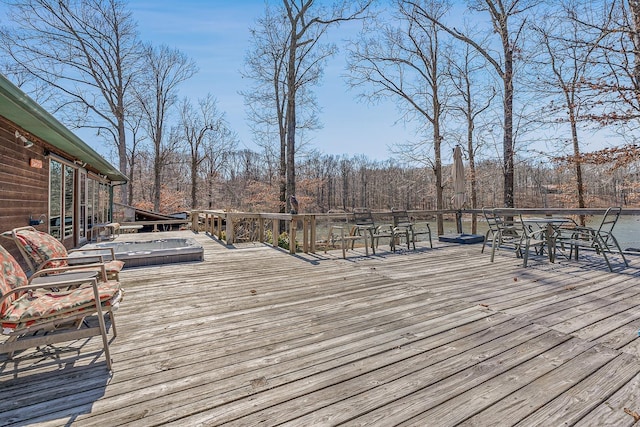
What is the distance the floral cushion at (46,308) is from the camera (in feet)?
5.80

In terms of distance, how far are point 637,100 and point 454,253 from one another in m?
3.59

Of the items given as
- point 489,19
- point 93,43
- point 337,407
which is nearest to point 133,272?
point 337,407

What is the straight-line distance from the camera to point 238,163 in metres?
30.3

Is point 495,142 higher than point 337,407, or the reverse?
point 495,142

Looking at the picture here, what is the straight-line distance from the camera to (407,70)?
42.6ft

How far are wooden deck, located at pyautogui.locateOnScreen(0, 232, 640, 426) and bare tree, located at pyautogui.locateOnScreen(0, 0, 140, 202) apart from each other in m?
14.4

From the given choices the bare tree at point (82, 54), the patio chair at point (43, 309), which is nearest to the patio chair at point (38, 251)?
the patio chair at point (43, 309)

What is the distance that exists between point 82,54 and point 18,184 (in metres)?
12.9

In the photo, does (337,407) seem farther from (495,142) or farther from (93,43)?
(93,43)

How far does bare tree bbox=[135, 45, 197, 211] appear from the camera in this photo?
700 inches

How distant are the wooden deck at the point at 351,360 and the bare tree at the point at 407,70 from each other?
34.6 feet

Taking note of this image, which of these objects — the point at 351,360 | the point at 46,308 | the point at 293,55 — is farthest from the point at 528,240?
the point at 293,55

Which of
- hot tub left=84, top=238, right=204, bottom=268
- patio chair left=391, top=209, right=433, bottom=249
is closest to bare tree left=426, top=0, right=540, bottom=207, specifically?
patio chair left=391, top=209, right=433, bottom=249

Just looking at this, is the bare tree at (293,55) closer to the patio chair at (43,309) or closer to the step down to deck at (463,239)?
the step down to deck at (463,239)
